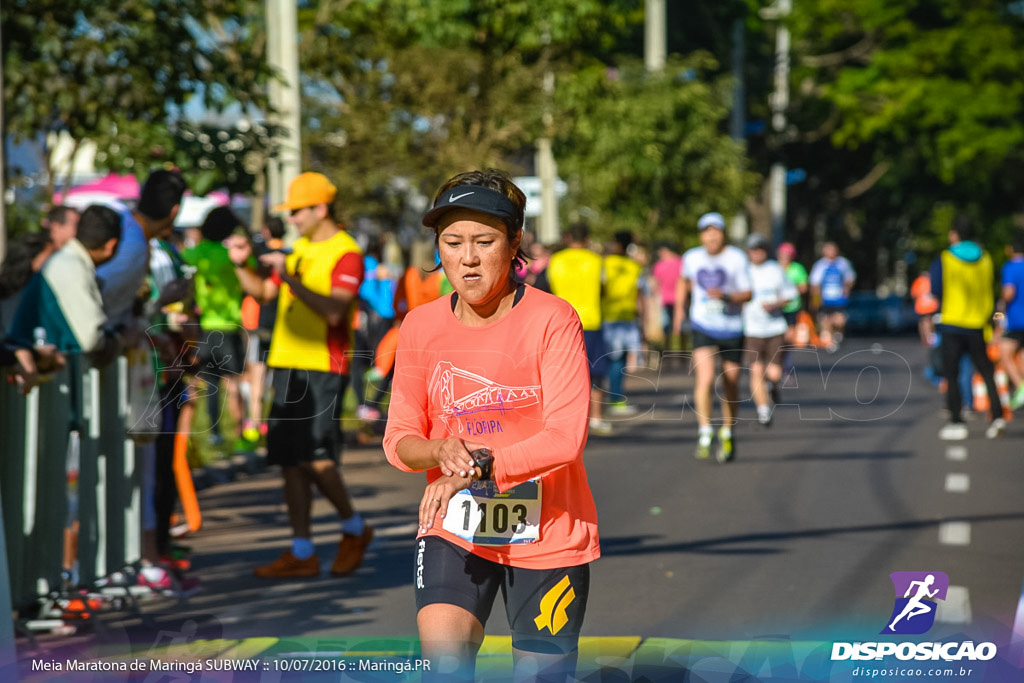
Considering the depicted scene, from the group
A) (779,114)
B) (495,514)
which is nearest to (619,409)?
(495,514)

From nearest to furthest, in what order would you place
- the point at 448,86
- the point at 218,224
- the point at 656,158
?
the point at 218,224
the point at 448,86
the point at 656,158

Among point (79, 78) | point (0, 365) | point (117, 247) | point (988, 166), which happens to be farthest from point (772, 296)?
point (988, 166)

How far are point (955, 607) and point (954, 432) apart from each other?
8357 millimetres

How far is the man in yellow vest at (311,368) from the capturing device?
8109 mm

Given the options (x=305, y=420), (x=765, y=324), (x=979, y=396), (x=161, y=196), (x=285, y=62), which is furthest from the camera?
(x=979, y=396)

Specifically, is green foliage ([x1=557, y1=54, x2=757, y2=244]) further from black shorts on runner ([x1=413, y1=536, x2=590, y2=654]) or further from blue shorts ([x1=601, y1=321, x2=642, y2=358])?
black shorts on runner ([x1=413, y1=536, x2=590, y2=654])

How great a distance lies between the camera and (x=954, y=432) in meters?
15.3

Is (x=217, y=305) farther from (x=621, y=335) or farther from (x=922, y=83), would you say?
(x=922, y=83)

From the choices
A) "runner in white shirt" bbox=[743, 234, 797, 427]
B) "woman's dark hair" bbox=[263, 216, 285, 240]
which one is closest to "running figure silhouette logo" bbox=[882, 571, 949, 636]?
"woman's dark hair" bbox=[263, 216, 285, 240]

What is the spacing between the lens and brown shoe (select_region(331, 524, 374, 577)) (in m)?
8.28

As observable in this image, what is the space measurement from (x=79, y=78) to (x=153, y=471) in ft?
14.3

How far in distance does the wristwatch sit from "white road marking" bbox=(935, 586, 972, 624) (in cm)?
363

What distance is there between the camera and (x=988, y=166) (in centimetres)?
4412

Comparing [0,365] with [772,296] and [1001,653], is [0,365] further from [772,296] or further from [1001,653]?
[772,296]
